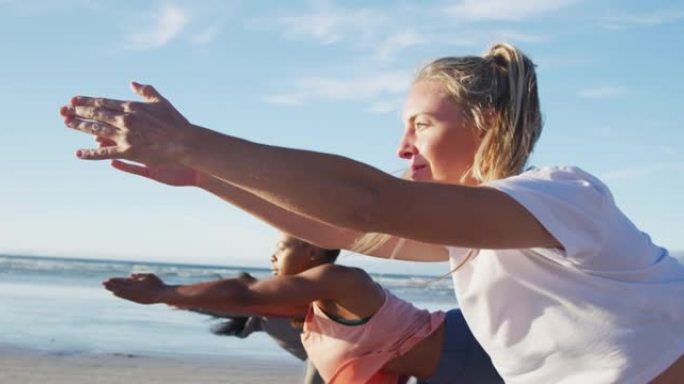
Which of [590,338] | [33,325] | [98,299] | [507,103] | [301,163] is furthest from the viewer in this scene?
[98,299]

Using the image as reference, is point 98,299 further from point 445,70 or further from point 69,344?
point 445,70

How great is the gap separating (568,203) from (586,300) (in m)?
0.31

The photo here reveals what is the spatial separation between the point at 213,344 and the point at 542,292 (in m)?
10.2

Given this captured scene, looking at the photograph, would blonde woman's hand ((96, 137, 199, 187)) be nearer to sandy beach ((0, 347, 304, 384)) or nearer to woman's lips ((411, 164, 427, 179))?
woman's lips ((411, 164, 427, 179))

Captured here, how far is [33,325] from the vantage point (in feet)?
44.4

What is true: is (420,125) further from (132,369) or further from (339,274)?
(132,369)

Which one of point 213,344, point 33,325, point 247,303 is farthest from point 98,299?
point 247,303

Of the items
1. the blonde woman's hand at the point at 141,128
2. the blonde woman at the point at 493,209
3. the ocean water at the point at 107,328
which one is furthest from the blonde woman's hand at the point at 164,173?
the ocean water at the point at 107,328

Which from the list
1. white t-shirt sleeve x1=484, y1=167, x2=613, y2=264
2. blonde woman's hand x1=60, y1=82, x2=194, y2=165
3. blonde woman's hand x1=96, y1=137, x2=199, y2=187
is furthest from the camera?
blonde woman's hand x1=96, y1=137, x2=199, y2=187

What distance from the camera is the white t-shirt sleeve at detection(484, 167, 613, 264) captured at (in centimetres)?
218

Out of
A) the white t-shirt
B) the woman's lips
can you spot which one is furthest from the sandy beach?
the white t-shirt

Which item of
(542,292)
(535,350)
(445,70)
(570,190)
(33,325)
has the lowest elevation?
(33,325)

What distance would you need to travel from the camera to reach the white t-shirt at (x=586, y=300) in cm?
235

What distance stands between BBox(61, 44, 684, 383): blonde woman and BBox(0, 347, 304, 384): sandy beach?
631cm
